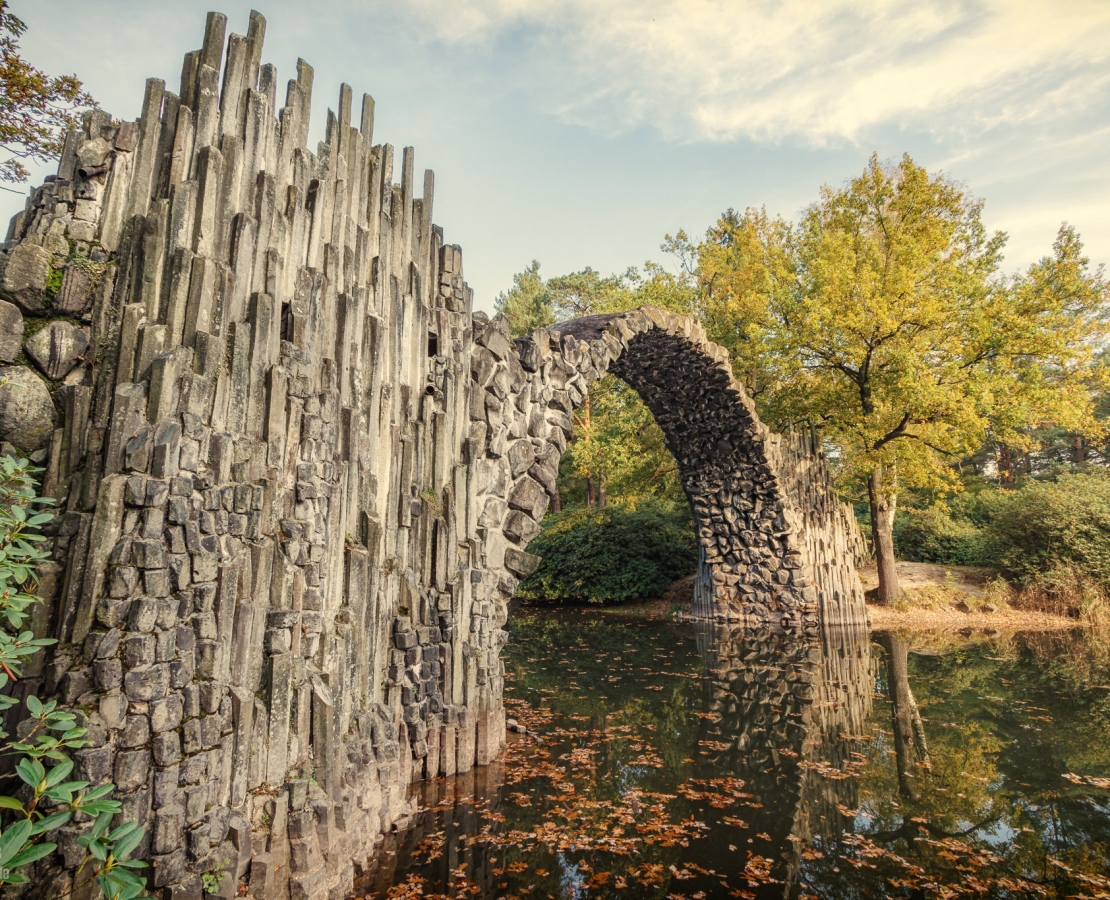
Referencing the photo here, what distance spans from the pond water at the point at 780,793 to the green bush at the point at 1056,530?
7.01 m

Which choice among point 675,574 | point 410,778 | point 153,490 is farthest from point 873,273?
point 153,490

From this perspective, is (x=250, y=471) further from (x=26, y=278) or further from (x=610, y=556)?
(x=610, y=556)

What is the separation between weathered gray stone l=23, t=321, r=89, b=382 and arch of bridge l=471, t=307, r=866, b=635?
11.5 ft

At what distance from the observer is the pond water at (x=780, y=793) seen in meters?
3.74

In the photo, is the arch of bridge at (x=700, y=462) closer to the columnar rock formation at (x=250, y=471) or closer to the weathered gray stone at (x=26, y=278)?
the columnar rock formation at (x=250, y=471)

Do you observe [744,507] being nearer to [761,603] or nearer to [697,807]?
[761,603]

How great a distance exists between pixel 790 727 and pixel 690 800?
92.9 inches

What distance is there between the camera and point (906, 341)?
13.6 metres

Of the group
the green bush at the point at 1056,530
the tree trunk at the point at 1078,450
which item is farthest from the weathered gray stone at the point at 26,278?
the tree trunk at the point at 1078,450

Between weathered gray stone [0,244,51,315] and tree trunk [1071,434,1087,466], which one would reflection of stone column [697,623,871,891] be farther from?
tree trunk [1071,434,1087,466]

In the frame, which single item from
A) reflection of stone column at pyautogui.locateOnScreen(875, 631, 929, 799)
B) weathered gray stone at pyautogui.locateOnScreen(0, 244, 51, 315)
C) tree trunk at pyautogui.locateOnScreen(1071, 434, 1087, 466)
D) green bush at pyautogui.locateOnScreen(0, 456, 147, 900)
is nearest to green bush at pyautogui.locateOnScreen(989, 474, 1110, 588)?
reflection of stone column at pyautogui.locateOnScreen(875, 631, 929, 799)

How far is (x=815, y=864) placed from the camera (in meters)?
3.90

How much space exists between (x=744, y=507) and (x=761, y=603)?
7.05 ft

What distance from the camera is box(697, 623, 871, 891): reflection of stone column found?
179 inches
